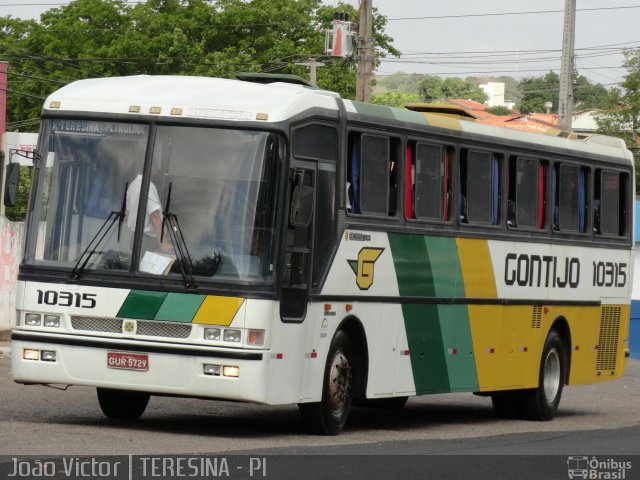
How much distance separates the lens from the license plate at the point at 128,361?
45.0ft

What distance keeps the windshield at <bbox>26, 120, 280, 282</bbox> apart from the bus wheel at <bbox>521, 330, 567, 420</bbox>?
22.1 ft

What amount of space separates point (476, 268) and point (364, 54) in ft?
48.5

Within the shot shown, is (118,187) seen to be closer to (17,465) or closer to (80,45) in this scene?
(17,465)

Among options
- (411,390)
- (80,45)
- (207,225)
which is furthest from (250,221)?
(80,45)

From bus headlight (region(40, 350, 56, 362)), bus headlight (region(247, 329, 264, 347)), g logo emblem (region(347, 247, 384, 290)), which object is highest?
g logo emblem (region(347, 247, 384, 290))

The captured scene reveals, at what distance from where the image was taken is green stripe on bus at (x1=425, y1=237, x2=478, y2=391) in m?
16.9

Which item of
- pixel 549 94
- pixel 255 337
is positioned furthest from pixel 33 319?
pixel 549 94

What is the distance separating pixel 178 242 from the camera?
13836mm

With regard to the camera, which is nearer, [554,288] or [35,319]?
[35,319]

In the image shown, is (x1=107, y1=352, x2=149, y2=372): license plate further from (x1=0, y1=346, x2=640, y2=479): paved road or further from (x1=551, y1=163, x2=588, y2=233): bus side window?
(x1=551, y1=163, x2=588, y2=233): bus side window

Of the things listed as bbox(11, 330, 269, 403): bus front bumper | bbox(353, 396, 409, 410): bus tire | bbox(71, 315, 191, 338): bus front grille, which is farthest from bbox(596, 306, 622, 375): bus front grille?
bbox(71, 315, 191, 338): bus front grille

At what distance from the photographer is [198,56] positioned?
7569 centimetres

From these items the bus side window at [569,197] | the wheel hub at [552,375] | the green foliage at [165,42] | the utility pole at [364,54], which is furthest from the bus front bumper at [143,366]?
the green foliage at [165,42]

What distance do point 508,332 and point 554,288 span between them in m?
1.40
